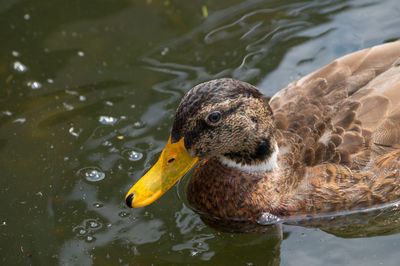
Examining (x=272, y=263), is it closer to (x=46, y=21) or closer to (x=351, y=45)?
(x=351, y=45)

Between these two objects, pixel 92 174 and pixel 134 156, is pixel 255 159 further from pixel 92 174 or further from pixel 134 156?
pixel 92 174

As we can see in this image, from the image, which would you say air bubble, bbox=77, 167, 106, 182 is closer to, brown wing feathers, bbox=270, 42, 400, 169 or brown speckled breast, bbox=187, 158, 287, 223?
brown speckled breast, bbox=187, 158, 287, 223

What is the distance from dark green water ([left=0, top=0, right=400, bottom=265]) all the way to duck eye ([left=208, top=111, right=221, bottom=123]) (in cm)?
107

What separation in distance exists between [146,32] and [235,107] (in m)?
3.14

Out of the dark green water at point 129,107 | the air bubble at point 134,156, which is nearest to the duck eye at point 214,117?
the dark green water at point 129,107

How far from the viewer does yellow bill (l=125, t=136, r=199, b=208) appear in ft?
14.0

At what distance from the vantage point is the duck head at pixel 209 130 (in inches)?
163

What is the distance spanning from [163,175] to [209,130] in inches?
19.7

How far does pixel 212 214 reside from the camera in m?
4.82

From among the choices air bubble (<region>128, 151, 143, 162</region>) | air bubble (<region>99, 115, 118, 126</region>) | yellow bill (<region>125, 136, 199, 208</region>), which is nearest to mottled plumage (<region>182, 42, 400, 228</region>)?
yellow bill (<region>125, 136, 199, 208</region>)

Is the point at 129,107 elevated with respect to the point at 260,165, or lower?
lower

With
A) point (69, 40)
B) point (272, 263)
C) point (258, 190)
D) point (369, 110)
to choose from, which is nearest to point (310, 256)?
point (272, 263)

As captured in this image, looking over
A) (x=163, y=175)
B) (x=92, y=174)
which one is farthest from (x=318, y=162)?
(x=92, y=174)

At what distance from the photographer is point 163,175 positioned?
434 cm
